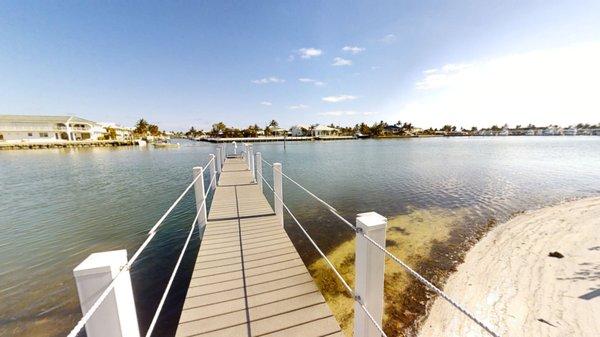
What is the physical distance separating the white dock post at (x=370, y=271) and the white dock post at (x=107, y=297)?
1879 mm

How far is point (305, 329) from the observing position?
3053 millimetres

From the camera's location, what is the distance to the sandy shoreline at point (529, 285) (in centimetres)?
487

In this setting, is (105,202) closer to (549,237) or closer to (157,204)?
(157,204)

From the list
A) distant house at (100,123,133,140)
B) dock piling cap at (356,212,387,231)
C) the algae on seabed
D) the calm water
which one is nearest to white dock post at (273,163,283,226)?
the algae on seabed

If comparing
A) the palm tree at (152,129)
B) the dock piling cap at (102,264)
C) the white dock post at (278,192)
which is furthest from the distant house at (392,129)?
the dock piling cap at (102,264)

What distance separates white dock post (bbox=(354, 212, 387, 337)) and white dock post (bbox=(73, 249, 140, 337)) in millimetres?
1879

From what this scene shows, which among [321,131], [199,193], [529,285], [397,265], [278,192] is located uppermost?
[321,131]

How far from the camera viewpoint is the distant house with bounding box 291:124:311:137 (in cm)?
11244

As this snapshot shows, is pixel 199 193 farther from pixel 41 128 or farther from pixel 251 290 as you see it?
pixel 41 128

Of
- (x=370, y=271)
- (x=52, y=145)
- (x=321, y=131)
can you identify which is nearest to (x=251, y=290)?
(x=370, y=271)

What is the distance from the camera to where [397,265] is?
7.47m

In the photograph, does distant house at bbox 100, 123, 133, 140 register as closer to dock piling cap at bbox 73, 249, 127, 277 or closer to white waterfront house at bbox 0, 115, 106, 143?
white waterfront house at bbox 0, 115, 106, 143

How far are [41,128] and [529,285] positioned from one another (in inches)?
3779

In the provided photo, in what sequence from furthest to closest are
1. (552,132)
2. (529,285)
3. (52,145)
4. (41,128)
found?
(552,132) → (41,128) → (52,145) → (529,285)
